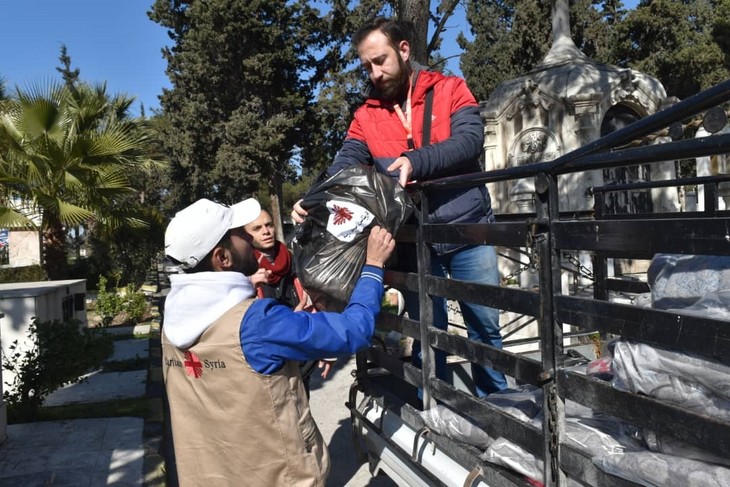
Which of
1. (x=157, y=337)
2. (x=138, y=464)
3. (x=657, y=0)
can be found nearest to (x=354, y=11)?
(x=657, y=0)

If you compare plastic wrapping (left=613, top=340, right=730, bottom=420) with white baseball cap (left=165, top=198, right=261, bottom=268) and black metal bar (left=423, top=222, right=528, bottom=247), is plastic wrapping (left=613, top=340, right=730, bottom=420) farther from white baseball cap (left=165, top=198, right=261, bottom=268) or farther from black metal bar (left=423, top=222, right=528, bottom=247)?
white baseball cap (left=165, top=198, right=261, bottom=268)

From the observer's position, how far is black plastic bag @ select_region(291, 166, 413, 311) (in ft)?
8.65

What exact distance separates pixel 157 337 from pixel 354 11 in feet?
58.3

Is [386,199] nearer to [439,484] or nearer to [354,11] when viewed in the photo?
[439,484]

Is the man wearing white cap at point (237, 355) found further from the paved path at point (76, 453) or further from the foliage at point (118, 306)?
the foliage at point (118, 306)

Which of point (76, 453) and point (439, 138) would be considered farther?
point (76, 453)

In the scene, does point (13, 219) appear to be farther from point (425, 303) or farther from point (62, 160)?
point (425, 303)

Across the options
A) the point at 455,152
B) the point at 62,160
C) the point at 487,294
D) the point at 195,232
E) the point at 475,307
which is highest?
the point at 62,160

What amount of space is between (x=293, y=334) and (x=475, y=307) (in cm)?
101

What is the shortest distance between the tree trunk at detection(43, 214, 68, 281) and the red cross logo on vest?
1073 cm

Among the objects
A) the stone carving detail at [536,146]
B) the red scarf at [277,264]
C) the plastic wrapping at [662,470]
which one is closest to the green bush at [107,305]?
the stone carving detail at [536,146]

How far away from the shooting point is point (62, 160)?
36.5ft

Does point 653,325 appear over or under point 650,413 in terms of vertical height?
over

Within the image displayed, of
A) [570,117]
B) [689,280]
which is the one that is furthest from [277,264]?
[570,117]
